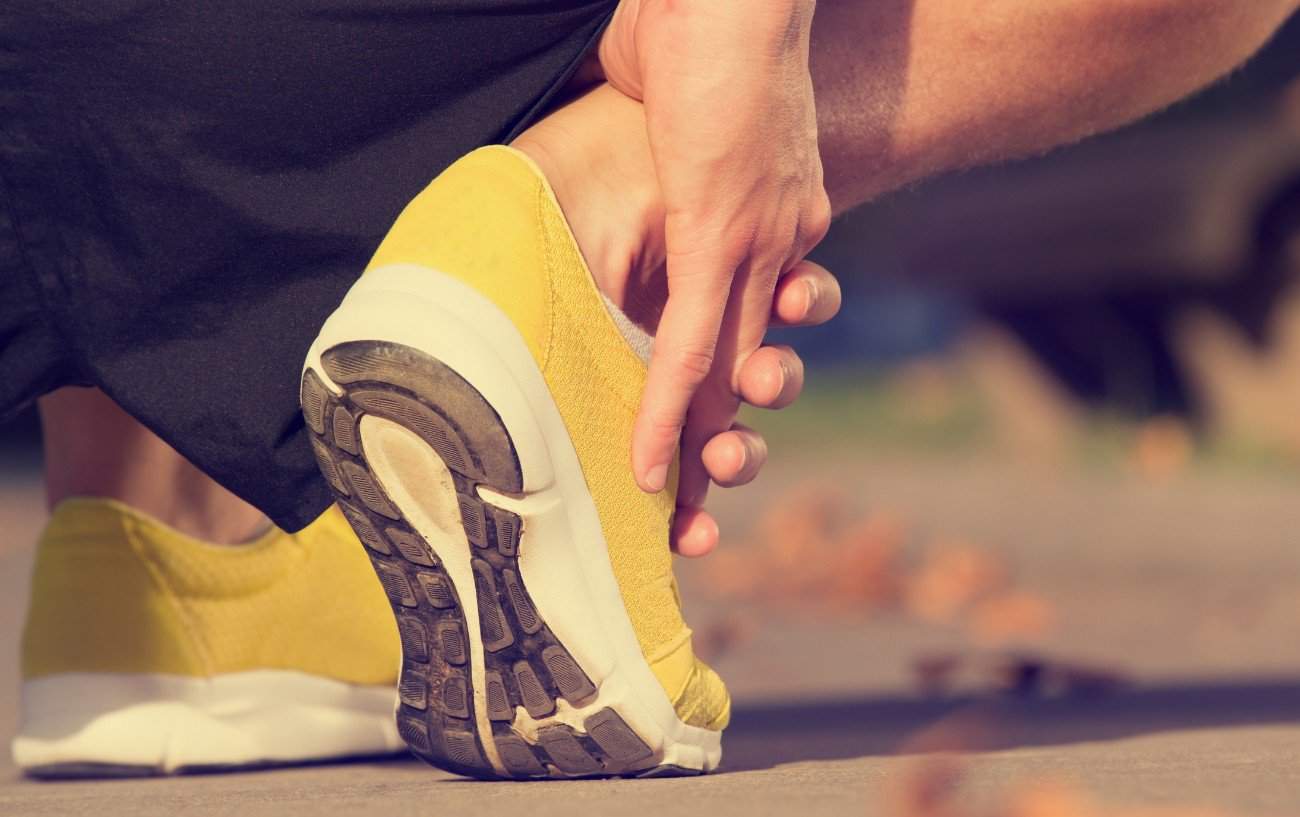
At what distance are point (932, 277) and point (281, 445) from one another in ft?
15.3

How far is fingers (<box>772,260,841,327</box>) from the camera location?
122cm

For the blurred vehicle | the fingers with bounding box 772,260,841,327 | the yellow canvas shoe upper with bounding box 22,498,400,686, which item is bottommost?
the yellow canvas shoe upper with bounding box 22,498,400,686

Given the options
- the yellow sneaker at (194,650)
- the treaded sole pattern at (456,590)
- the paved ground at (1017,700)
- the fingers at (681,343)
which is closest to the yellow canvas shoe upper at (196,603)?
the yellow sneaker at (194,650)

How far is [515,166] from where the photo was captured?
114 cm

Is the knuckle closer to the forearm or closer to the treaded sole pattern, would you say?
the treaded sole pattern

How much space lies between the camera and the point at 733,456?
122 centimetres

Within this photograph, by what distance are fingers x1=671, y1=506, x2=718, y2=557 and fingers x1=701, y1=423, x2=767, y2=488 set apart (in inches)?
2.0

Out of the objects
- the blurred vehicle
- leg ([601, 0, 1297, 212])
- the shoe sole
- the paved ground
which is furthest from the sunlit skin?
the blurred vehicle

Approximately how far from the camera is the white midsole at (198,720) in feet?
4.45

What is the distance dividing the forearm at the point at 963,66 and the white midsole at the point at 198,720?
66 cm

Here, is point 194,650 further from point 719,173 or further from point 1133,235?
point 1133,235

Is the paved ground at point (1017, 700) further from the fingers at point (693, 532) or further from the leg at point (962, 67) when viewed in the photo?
the leg at point (962, 67)

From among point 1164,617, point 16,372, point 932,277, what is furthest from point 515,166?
point 932,277

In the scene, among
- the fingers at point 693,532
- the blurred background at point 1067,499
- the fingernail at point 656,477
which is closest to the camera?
the fingernail at point 656,477
